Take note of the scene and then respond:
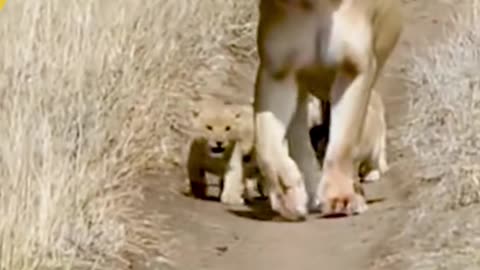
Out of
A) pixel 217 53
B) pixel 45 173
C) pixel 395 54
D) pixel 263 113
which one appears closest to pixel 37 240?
pixel 45 173

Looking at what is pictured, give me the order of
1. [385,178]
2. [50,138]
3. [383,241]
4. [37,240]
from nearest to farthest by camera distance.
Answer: [37,240]
[383,241]
[50,138]
[385,178]

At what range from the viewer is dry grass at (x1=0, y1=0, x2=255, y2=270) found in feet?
22.0

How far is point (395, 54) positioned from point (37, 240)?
189 inches

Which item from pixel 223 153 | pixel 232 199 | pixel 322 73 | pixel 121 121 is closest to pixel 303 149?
pixel 322 73

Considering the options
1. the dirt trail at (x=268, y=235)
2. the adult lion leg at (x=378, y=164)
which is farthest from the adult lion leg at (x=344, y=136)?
the adult lion leg at (x=378, y=164)

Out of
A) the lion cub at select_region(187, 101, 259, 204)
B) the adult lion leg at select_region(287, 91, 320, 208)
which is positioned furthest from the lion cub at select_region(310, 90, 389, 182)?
the adult lion leg at select_region(287, 91, 320, 208)

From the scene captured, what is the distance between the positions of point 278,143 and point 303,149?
53 cm

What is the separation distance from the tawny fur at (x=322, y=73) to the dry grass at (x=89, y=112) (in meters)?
0.62

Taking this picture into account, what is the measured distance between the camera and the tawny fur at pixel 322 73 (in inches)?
291

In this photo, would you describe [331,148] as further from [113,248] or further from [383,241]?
[113,248]

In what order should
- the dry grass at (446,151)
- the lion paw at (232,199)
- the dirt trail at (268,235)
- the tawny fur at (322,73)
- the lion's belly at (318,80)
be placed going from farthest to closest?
the lion paw at (232,199) → the lion's belly at (318,80) → the tawny fur at (322,73) → the dirt trail at (268,235) → the dry grass at (446,151)

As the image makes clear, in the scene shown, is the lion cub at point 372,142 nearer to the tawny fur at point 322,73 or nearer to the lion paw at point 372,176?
the lion paw at point 372,176

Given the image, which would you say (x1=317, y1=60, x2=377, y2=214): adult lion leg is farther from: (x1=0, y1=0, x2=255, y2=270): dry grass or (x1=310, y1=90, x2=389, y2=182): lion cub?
(x1=310, y1=90, x2=389, y2=182): lion cub

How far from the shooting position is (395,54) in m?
11.0
